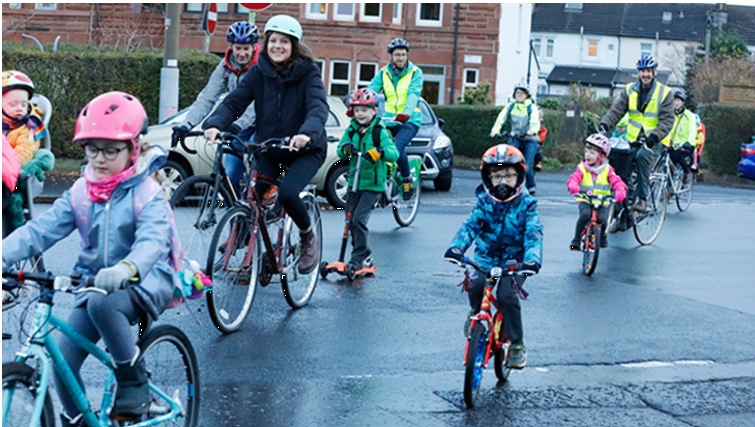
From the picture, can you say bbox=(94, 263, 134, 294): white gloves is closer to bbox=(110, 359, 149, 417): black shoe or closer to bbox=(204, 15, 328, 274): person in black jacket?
bbox=(110, 359, 149, 417): black shoe

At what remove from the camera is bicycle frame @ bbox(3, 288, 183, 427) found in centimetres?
364

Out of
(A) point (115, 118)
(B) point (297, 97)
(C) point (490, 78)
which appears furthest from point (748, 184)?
(A) point (115, 118)

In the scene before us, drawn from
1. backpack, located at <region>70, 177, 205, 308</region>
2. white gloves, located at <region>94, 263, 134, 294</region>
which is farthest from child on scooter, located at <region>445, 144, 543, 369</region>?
white gloves, located at <region>94, 263, 134, 294</region>

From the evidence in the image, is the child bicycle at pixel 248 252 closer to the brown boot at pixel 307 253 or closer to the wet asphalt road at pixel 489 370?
the brown boot at pixel 307 253

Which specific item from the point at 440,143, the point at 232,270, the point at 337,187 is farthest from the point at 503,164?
the point at 440,143

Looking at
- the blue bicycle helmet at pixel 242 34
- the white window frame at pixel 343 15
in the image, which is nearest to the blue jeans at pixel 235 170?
the blue bicycle helmet at pixel 242 34

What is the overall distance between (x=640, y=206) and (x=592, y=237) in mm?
2591

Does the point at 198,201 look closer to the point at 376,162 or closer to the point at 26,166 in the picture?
the point at 26,166

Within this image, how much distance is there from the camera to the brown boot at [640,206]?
13.0m

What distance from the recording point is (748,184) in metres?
27.0

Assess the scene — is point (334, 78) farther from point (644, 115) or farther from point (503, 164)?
point (503, 164)

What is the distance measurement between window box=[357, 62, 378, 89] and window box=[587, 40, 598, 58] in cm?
5125

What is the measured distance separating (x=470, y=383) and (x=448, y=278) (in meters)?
4.35

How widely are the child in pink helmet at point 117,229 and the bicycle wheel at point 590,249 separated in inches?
272
